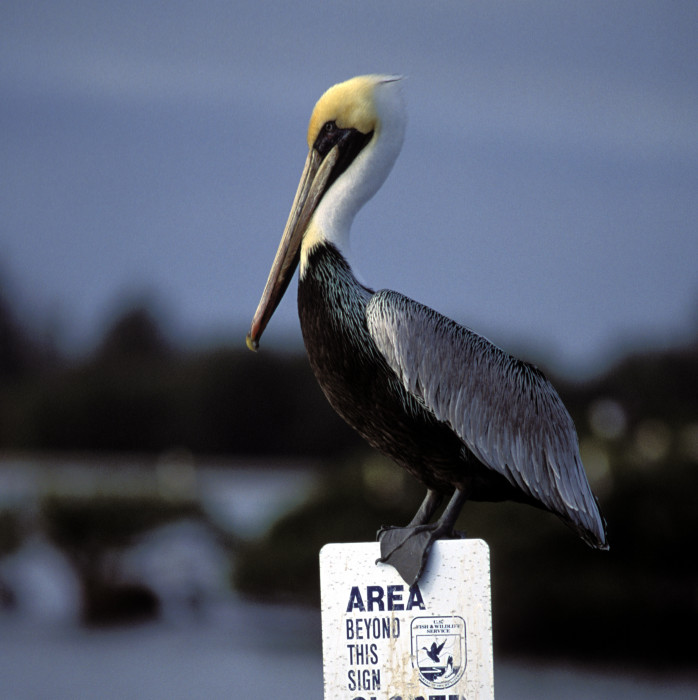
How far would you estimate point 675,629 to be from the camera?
7.41 meters

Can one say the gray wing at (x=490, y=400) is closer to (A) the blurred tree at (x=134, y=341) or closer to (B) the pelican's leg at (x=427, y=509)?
(B) the pelican's leg at (x=427, y=509)

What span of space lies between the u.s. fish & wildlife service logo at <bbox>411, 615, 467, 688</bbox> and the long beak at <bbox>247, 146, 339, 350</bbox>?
864 mm

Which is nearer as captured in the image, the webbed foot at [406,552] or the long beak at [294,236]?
the webbed foot at [406,552]

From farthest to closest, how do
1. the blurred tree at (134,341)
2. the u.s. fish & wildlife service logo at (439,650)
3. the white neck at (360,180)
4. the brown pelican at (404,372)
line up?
the blurred tree at (134,341) → the white neck at (360,180) → the brown pelican at (404,372) → the u.s. fish & wildlife service logo at (439,650)

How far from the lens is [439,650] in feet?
8.02

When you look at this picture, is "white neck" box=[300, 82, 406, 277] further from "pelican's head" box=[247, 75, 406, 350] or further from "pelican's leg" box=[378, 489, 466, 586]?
"pelican's leg" box=[378, 489, 466, 586]

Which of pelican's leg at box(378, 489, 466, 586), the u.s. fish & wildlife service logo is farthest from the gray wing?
the u.s. fish & wildlife service logo

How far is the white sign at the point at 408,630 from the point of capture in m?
2.44

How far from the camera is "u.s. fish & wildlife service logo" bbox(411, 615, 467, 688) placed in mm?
2438

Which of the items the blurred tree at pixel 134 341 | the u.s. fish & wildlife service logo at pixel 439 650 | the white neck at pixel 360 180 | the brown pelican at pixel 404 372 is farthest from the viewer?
the blurred tree at pixel 134 341

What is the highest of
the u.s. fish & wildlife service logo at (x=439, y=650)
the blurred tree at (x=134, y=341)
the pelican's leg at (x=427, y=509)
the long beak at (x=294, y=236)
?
the blurred tree at (x=134, y=341)

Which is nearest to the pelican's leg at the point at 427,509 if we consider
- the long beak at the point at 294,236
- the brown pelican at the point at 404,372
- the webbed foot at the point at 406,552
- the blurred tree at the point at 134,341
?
the brown pelican at the point at 404,372

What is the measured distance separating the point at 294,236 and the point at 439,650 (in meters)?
1.17

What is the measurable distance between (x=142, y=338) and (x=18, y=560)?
233cm
